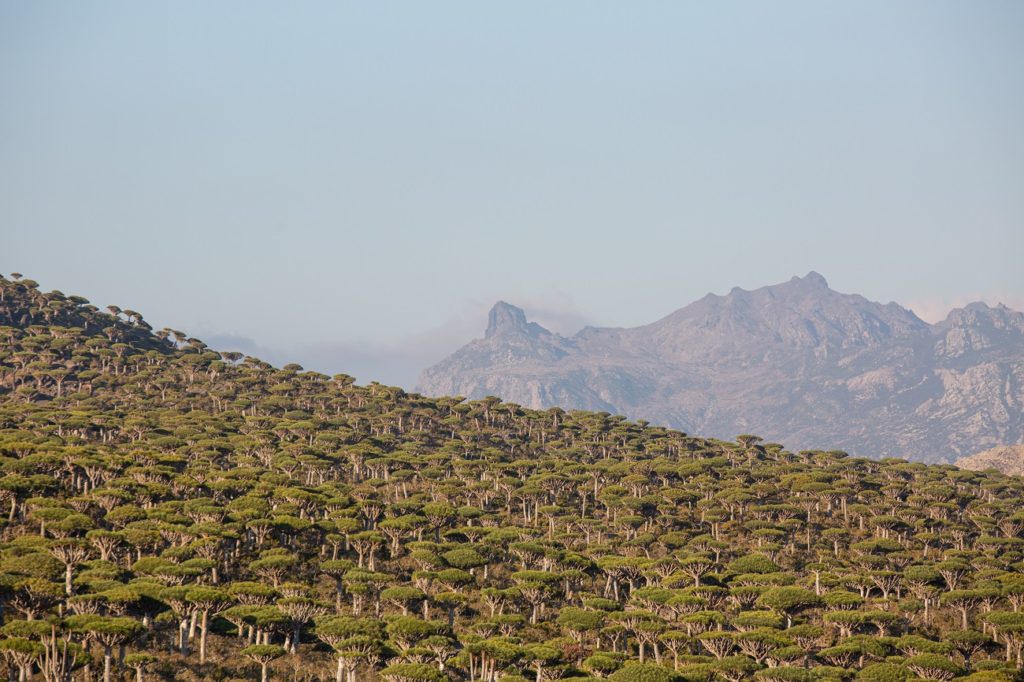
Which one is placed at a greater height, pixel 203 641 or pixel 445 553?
pixel 445 553

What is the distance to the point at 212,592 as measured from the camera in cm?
6562

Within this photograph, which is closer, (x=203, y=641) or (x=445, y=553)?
(x=203, y=641)

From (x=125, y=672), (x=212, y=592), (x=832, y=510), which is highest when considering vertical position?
(x=832, y=510)

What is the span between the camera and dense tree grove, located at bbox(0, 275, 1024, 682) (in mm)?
66562

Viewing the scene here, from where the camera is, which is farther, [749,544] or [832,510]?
[832,510]

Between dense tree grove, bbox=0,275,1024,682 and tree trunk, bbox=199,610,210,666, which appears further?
dense tree grove, bbox=0,275,1024,682

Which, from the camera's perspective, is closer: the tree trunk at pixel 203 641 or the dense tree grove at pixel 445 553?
the tree trunk at pixel 203 641

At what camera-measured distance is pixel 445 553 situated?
304ft

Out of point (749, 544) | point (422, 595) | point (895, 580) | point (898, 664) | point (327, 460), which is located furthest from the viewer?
point (327, 460)

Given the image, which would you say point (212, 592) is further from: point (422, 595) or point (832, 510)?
point (832, 510)

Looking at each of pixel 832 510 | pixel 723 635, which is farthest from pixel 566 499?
pixel 723 635

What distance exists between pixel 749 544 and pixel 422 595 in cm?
4719

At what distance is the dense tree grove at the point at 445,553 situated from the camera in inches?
2621

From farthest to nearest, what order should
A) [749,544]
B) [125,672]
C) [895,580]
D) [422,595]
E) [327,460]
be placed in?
1. [327,460]
2. [749,544]
3. [895,580]
4. [422,595]
5. [125,672]
